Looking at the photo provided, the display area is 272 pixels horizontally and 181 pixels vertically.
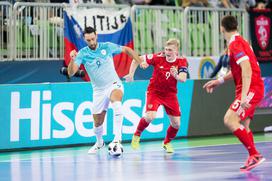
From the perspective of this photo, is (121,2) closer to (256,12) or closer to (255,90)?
(256,12)

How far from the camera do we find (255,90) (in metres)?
13.4

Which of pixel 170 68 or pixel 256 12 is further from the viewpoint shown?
pixel 256 12

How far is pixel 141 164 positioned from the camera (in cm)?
1459

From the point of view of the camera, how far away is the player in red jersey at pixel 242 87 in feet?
42.8

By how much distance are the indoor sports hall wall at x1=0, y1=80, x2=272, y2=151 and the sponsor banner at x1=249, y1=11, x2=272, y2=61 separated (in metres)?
3.26

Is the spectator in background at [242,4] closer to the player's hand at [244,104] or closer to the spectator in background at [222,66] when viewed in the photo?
the spectator in background at [222,66]

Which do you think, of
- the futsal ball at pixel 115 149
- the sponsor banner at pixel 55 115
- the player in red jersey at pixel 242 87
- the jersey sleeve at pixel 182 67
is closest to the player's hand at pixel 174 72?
the jersey sleeve at pixel 182 67

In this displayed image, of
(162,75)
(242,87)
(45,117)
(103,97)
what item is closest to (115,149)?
(103,97)

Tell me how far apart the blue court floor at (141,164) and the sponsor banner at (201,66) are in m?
3.93

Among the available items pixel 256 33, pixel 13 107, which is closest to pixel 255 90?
pixel 13 107

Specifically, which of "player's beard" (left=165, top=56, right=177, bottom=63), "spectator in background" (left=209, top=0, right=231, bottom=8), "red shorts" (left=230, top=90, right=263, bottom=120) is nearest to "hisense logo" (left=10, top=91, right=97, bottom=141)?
"player's beard" (left=165, top=56, right=177, bottom=63)

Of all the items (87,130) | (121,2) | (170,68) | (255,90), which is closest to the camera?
(255,90)

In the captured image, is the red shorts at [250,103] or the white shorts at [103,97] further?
the white shorts at [103,97]

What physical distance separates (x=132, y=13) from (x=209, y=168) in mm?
8673
